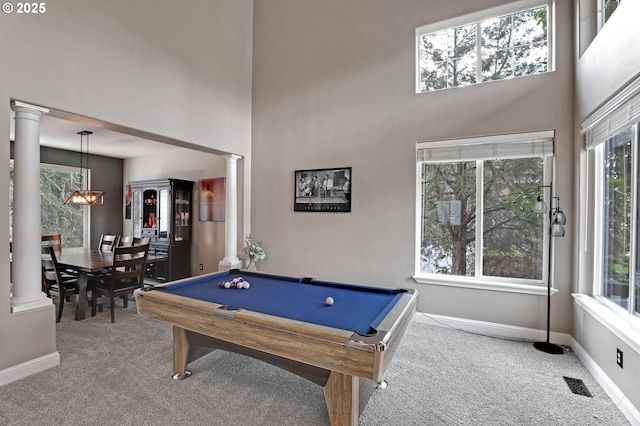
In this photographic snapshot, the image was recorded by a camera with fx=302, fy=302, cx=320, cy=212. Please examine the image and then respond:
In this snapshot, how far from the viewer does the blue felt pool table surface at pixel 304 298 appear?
187cm

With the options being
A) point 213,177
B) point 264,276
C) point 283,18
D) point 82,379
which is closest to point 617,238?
point 264,276

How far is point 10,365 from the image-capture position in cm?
243

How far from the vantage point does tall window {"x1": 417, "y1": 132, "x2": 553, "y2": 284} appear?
334 centimetres

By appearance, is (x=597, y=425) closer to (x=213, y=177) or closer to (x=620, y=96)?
(x=620, y=96)

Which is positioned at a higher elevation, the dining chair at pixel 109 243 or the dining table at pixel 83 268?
the dining chair at pixel 109 243

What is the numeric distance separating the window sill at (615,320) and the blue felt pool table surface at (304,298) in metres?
1.49

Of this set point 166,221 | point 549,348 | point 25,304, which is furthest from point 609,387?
point 166,221

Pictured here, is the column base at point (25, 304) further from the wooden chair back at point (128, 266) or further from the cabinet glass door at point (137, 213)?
the cabinet glass door at point (137, 213)

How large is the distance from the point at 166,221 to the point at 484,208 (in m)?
5.52

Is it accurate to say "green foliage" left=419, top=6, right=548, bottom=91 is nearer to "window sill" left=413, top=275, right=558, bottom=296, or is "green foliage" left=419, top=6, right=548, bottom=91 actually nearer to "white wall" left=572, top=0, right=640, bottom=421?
"white wall" left=572, top=0, right=640, bottom=421

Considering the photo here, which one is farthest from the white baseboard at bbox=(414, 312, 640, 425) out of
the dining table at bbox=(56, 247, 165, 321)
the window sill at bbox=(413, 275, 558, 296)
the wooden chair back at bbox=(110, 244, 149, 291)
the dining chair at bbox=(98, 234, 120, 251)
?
the dining chair at bbox=(98, 234, 120, 251)

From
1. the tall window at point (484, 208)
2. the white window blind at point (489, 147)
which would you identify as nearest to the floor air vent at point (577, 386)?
the tall window at point (484, 208)

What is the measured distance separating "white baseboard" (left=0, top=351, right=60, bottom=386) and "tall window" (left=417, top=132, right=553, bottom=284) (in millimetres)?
3848

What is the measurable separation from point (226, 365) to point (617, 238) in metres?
3.48
